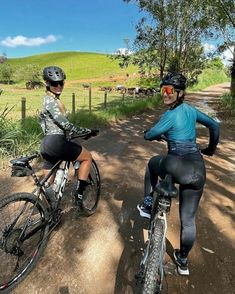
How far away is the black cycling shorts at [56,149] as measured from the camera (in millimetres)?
4363

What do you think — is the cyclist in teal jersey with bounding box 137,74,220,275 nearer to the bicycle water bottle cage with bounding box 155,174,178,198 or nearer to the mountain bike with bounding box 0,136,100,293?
the bicycle water bottle cage with bounding box 155,174,178,198

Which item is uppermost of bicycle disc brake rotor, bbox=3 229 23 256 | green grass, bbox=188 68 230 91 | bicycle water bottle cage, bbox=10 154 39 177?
bicycle water bottle cage, bbox=10 154 39 177

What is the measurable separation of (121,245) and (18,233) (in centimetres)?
142

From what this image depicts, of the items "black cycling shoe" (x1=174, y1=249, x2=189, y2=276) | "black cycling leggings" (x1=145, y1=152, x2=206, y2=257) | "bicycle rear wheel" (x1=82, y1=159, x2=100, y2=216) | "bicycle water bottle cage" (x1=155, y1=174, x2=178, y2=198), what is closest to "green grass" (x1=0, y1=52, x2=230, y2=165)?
"bicycle rear wheel" (x1=82, y1=159, x2=100, y2=216)

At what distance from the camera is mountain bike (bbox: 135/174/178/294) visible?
314 cm

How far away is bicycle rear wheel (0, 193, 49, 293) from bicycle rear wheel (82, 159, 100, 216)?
117 centimetres

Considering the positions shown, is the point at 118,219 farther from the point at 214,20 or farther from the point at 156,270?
the point at 214,20

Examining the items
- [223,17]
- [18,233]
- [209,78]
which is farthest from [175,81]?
[209,78]

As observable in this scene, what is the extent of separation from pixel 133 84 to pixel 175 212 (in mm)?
46929

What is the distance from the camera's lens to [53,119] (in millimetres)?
4344

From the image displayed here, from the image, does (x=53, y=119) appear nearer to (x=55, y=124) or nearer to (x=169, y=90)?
(x=55, y=124)

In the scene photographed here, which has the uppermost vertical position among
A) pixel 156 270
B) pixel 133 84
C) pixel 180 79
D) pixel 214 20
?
pixel 214 20

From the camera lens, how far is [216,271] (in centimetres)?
413

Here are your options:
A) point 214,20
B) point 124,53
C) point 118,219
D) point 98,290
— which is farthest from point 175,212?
point 124,53
